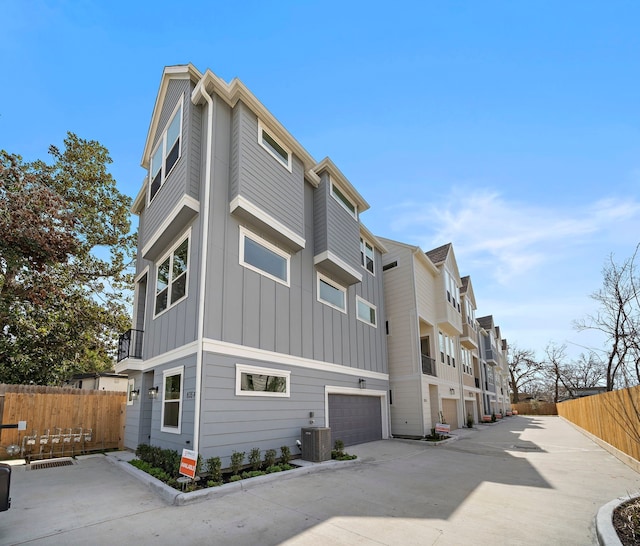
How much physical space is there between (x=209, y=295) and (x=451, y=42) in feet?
27.4

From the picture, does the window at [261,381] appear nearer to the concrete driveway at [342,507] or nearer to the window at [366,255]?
the concrete driveway at [342,507]

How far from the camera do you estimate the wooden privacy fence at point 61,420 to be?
33.5ft

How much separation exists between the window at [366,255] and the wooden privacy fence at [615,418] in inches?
351

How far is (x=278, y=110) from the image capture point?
10531 mm

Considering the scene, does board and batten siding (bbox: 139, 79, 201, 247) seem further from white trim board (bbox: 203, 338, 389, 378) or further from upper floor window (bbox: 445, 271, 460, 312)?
upper floor window (bbox: 445, 271, 460, 312)

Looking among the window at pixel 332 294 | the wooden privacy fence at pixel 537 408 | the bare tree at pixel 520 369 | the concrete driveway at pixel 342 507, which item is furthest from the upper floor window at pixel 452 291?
the bare tree at pixel 520 369

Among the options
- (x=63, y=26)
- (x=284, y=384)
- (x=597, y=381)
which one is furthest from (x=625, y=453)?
(x=597, y=381)

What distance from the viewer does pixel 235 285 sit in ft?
28.0

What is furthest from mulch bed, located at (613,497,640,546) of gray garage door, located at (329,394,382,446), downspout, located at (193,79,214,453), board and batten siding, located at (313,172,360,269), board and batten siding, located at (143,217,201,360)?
board and batten siding, located at (313,172,360,269)

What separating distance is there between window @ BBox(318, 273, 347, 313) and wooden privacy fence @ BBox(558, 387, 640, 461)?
767 centimetres

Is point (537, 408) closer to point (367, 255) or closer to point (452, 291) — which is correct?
point (452, 291)

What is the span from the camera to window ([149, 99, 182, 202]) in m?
10.1

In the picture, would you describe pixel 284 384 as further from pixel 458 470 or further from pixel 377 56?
pixel 377 56

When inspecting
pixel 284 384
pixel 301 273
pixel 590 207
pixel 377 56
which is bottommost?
pixel 284 384
